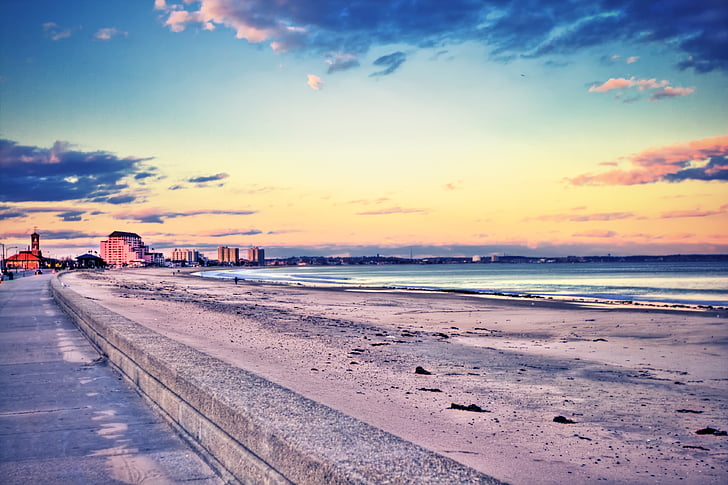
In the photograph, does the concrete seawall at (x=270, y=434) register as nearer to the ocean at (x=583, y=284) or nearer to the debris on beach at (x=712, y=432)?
the debris on beach at (x=712, y=432)

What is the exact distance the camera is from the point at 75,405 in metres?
6.23

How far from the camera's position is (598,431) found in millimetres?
7215

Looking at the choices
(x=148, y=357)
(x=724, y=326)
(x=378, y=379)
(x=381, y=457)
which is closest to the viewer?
(x=381, y=457)

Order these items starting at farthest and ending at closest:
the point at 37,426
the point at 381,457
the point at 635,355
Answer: the point at 635,355
the point at 37,426
the point at 381,457

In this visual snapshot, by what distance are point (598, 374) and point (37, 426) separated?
9640 millimetres

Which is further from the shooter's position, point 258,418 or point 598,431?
point 598,431

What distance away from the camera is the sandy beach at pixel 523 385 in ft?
20.4

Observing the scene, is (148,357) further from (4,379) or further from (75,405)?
(4,379)

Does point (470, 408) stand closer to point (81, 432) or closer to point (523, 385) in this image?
point (523, 385)

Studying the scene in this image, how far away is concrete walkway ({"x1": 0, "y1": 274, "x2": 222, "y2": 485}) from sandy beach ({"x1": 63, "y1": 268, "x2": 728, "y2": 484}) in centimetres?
272

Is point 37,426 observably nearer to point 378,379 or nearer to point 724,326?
point 378,379

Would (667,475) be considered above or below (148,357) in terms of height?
below

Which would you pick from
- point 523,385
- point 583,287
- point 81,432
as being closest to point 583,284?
point 583,287

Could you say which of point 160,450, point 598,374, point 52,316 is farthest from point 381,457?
point 52,316
